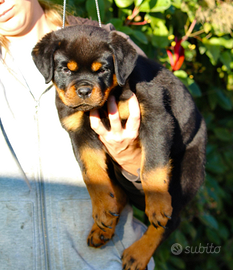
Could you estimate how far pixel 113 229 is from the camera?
2057 mm

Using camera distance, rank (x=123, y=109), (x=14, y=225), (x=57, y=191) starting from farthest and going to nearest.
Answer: (x=123, y=109)
(x=57, y=191)
(x=14, y=225)

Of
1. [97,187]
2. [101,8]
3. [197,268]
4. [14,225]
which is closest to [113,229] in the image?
[97,187]

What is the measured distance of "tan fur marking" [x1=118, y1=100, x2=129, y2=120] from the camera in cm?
209

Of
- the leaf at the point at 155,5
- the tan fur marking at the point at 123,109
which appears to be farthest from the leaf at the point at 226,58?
the tan fur marking at the point at 123,109

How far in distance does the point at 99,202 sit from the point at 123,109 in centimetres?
63

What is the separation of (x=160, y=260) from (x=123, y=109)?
2.13 meters

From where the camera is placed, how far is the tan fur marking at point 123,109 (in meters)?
2.09

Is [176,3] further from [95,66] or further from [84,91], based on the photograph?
[84,91]

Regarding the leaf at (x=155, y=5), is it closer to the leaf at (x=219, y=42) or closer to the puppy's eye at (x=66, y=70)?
the leaf at (x=219, y=42)

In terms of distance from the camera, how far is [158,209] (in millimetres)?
1992

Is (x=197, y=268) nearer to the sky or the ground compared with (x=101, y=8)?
nearer to the ground

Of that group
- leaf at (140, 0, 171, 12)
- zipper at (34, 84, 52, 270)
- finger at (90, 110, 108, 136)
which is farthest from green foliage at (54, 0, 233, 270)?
zipper at (34, 84, 52, 270)

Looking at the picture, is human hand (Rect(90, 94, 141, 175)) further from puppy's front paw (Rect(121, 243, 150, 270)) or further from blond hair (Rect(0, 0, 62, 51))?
blond hair (Rect(0, 0, 62, 51))

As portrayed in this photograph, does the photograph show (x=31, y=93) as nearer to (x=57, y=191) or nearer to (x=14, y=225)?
(x=57, y=191)
